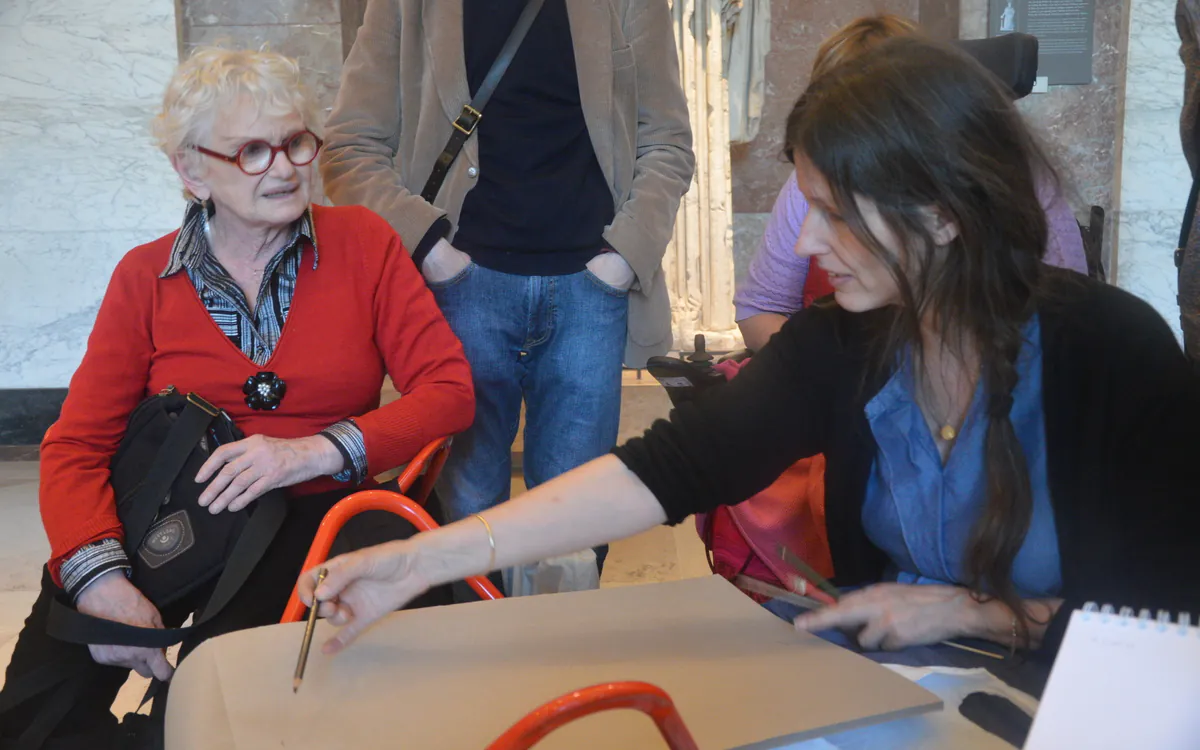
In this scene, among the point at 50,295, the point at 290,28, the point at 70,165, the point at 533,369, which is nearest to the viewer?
the point at 533,369

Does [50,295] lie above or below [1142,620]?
below

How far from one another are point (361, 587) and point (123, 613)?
669mm

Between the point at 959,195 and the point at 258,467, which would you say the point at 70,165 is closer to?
the point at 258,467

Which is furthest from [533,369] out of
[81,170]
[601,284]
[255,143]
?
[81,170]

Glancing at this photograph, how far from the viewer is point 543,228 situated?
2.22 metres

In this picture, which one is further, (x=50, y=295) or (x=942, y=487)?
(x=50, y=295)

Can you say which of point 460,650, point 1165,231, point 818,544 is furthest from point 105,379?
point 1165,231

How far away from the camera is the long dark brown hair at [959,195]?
1.20 meters

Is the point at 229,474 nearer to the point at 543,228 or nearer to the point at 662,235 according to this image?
the point at 543,228

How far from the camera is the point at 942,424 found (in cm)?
135

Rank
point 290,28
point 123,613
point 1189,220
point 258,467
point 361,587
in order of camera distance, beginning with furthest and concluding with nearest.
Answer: point 290,28 < point 1189,220 < point 258,467 < point 123,613 < point 361,587

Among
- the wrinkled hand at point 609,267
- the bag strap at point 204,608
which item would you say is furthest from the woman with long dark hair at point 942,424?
the wrinkled hand at point 609,267

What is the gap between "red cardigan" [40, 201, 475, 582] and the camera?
71.1 inches

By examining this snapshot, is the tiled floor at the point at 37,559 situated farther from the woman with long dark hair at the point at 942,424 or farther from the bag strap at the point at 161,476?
the woman with long dark hair at the point at 942,424
